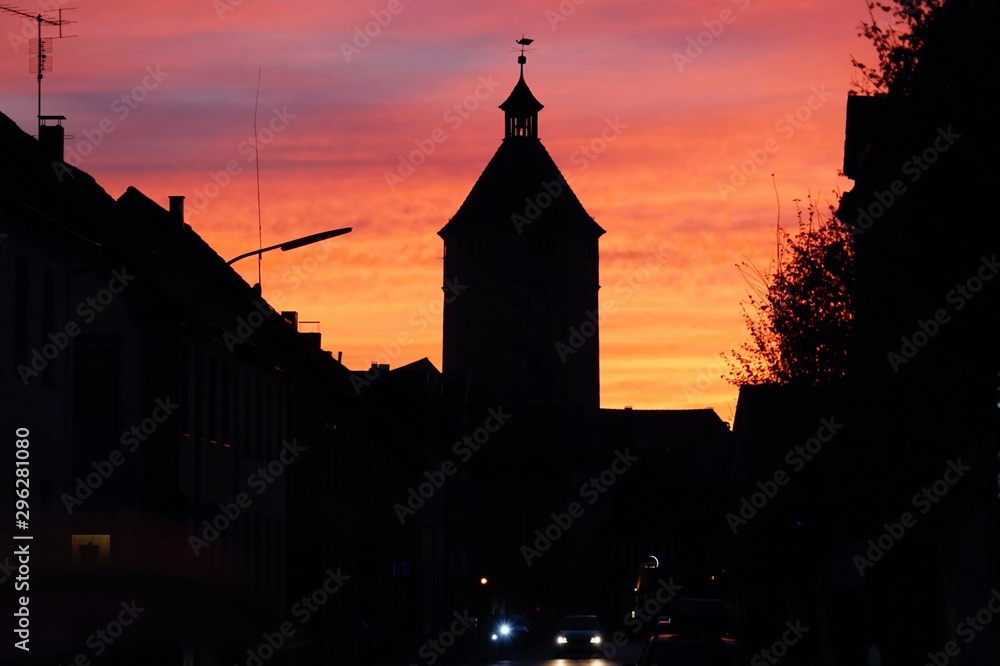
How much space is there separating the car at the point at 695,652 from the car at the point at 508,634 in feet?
192

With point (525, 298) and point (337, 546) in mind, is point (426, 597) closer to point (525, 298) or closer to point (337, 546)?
point (337, 546)

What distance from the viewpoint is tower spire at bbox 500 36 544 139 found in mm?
140125

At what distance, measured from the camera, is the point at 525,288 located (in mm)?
134000

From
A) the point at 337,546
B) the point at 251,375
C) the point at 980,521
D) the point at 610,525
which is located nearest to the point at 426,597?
the point at 337,546

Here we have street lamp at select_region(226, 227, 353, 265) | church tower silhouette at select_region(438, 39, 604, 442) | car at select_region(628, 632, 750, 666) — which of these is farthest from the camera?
church tower silhouette at select_region(438, 39, 604, 442)

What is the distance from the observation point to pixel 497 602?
4737 inches

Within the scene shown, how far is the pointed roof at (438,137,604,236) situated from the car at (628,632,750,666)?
375 feet

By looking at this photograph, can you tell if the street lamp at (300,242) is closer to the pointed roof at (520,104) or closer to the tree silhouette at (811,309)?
the tree silhouette at (811,309)

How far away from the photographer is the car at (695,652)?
2114 centimetres

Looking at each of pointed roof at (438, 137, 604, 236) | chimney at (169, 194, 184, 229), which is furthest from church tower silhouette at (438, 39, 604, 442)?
chimney at (169, 194, 184, 229)

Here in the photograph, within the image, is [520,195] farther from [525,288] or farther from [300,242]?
[300,242]

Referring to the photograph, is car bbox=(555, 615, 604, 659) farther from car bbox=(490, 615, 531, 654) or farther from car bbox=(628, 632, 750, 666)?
car bbox=(628, 632, 750, 666)

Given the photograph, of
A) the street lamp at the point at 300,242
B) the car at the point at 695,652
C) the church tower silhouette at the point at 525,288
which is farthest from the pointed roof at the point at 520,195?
the car at the point at 695,652

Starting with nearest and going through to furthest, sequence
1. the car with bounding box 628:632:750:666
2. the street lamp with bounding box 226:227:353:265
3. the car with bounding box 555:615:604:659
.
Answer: the car with bounding box 628:632:750:666 < the street lamp with bounding box 226:227:353:265 < the car with bounding box 555:615:604:659
